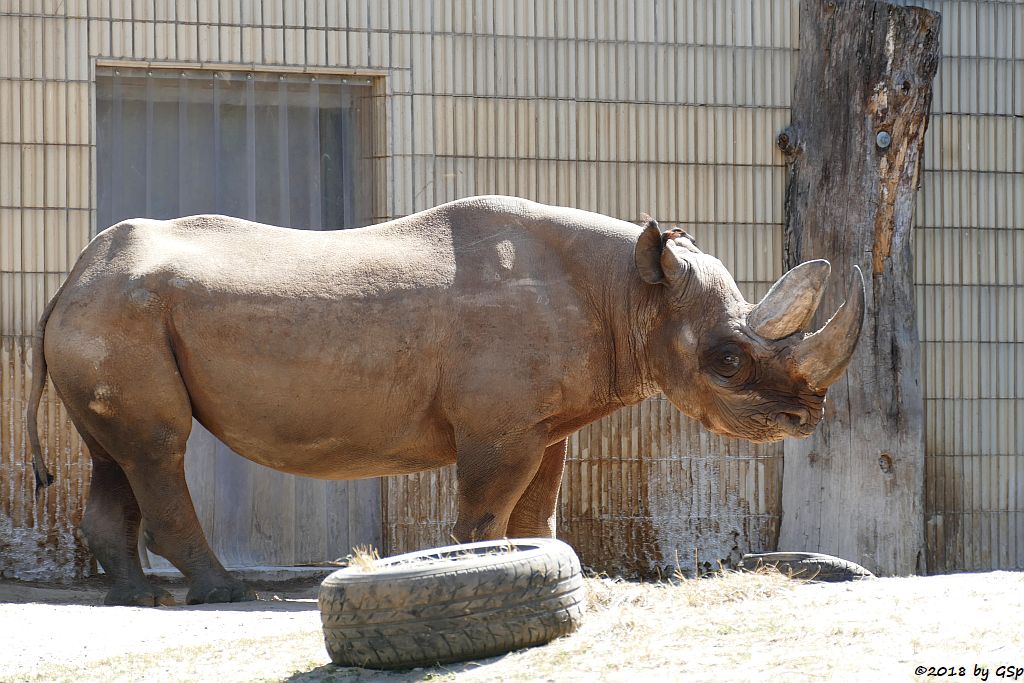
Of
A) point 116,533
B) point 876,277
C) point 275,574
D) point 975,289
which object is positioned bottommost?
point 275,574

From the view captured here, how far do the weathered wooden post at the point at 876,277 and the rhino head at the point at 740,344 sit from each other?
2.77 metres

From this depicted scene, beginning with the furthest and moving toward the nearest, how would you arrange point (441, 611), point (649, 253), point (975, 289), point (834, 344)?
point (975, 289) → point (649, 253) → point (834, 344) → point (441, 611)

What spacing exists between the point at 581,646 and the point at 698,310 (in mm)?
2520

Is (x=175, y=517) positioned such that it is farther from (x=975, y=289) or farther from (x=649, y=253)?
(x=975, y=289)

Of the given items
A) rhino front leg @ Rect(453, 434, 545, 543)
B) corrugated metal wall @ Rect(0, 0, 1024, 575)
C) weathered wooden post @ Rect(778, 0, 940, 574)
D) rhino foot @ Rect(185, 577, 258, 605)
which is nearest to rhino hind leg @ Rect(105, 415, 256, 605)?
rhino foot @ Rect(185, 577, 258, 605)

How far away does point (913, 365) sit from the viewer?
10234mm

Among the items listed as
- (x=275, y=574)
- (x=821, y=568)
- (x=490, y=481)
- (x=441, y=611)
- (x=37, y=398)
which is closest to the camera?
(x=441, y=611)

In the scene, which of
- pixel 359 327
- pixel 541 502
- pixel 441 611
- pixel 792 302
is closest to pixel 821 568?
pixel 541 502

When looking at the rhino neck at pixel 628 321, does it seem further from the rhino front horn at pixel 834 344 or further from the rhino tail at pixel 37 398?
the rhino tail at pixel 37 398

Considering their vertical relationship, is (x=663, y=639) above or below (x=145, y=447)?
below

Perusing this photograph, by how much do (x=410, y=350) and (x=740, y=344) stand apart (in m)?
1.63

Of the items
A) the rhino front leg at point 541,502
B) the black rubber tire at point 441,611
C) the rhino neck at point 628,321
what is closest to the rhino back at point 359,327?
the rhino neck at point 628,321

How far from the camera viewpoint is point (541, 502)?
8.00 m

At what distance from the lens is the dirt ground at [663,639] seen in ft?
16.1
